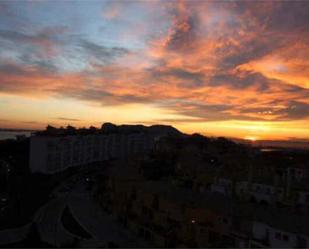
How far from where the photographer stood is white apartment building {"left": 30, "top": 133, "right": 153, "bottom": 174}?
43.3 m

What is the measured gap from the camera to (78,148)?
52.4m

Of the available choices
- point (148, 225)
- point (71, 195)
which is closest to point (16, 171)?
point (71, 195)

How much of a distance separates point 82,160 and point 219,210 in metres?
37.5

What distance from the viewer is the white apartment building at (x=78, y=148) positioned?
43344 millimetres

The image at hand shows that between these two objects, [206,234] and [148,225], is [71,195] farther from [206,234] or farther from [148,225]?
[206,234]

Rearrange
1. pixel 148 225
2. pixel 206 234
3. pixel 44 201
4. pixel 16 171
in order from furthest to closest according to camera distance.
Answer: pixel 16 171 → pixel 44 201 → pixel 148 225 → pixel 206 234

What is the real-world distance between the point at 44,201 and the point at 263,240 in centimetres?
1924

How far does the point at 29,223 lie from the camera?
2395cm

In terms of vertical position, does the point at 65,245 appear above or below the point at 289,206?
below

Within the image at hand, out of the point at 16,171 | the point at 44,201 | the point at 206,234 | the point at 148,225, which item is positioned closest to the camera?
the point at 206,234

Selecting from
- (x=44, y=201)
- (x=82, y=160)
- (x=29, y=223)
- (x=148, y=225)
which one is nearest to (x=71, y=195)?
(x=44, y=201)

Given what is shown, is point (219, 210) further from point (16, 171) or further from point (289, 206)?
point (16, 171)

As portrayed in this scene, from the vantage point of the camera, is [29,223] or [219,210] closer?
[219,210]

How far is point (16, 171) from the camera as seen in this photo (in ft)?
137
